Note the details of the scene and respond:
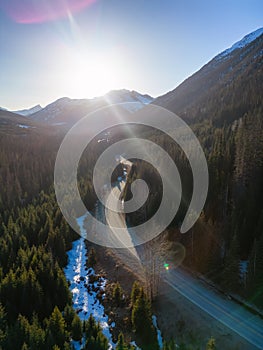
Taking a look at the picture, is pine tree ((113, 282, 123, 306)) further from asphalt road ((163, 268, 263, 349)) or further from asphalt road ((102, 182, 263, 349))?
asphalt road ((163, 268, 263, 349))

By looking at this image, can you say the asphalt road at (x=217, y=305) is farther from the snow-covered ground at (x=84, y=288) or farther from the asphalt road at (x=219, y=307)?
the snow-covered ground at (x=84, y=288)

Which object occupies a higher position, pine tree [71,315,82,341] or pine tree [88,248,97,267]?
pine tree [71,315,82,341]

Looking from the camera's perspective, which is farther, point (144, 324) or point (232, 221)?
point (232, 221)

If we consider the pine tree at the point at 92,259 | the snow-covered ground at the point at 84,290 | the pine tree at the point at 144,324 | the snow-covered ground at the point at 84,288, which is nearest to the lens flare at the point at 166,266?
the snow-covered ground at the point at 84,290

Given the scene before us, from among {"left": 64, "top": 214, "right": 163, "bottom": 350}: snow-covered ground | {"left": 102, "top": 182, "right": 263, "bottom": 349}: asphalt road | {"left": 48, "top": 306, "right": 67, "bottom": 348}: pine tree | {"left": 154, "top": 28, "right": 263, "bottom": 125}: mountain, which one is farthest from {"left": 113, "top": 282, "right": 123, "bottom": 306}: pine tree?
{"left": 154, "top": 28, "right": 263, "bottom": 125}: mountain

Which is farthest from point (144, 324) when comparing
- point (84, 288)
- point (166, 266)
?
point (84, 288)

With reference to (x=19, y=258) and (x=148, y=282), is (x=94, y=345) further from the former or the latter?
(x=19, y=258)

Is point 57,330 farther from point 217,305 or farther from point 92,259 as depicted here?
point 92,259

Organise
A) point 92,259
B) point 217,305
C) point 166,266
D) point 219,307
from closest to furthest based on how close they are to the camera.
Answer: point 219,307 → point 217,305 → point 166,266 → point 92,259

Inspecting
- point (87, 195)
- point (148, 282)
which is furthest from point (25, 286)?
point (87, 195)
